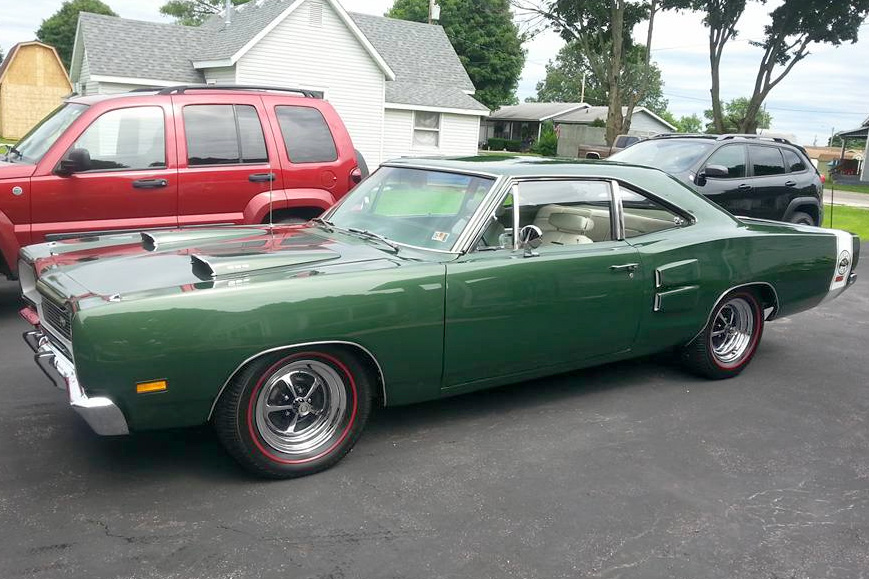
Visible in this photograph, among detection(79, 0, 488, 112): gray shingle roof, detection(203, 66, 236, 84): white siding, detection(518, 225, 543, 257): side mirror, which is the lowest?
detection(518, 225, 543, 257): side mirror

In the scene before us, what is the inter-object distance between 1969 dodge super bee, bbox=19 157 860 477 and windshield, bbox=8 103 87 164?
7.72ft

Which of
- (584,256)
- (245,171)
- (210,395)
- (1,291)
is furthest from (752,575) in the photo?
(1,291)

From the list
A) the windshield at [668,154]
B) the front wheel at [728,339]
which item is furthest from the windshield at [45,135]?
the windshield at [668,154]

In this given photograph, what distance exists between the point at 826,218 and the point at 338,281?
56.7ft

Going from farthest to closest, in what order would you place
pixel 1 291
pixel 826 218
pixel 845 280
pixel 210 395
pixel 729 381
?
pixel 826 218 < pixel 1 291 < pixel 845 280 < pixel 729 381 < pixel 210 395

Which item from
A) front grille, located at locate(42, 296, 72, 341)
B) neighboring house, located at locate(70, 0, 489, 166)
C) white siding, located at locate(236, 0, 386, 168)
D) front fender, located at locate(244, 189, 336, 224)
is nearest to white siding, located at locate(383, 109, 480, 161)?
neighboring house, located at locate(70, 0, 489, 166)

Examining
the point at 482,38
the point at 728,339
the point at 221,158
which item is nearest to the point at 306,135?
the point at 221,158

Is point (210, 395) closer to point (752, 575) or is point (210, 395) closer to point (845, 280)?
point (752, 575)

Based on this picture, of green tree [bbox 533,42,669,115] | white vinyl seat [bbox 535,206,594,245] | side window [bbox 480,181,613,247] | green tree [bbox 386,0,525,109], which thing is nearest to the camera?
side window [bbox 480,181,613,247]

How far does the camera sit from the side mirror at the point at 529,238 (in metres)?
4.39

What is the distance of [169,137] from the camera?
268 inches

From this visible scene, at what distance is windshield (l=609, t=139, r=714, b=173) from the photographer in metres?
10.1

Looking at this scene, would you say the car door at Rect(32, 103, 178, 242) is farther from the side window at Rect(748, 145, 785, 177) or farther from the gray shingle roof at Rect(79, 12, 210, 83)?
the gray shingle roof at Rect(79, 12, 210, 83)

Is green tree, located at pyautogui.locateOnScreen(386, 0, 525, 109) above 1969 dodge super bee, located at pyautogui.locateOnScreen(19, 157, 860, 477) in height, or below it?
above
